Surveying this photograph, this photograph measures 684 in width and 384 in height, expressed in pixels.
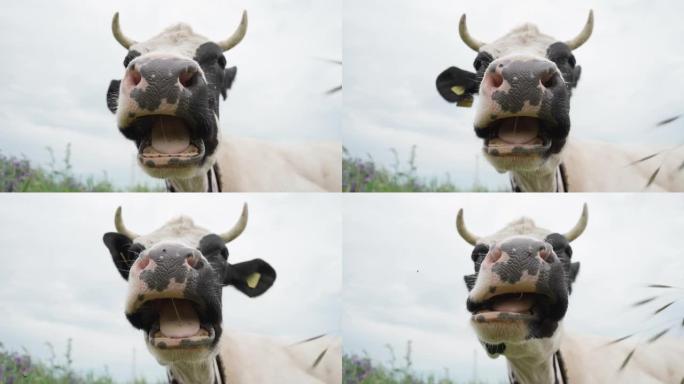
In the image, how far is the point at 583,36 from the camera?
16.4ft

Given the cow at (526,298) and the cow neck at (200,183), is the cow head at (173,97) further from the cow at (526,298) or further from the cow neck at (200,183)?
the cow at (526,298)

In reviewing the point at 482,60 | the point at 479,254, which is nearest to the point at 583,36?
the point at 482,60

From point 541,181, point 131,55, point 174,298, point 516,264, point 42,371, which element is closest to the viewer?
point 516,264

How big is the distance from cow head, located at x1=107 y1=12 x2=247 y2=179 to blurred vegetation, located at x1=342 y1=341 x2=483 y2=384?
1.32m

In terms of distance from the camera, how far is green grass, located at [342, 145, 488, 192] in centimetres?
551

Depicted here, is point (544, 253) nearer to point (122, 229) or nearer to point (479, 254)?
point (479, 254)

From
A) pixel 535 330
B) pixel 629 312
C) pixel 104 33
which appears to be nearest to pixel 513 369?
pixel 535 330

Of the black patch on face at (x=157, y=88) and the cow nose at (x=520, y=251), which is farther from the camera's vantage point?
the black patch on face at (x=157, y=88)

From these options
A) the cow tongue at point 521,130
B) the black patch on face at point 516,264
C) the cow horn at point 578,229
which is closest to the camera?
the black patch on face at point 516,264

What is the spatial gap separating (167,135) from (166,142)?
0.03m

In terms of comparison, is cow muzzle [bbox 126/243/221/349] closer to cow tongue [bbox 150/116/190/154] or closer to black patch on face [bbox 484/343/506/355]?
cow tongue [bbox 150/116/190/154]

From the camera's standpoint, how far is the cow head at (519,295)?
14.0 ft

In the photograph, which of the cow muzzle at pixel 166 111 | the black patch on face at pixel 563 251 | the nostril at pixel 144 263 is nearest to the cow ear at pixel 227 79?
the cow muzzle at pixel 166 111

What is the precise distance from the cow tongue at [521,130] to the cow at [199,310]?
3.89 ft
